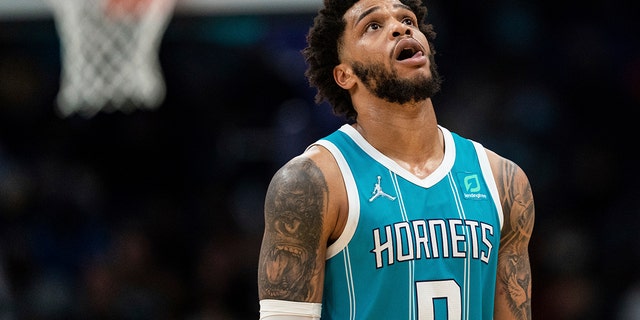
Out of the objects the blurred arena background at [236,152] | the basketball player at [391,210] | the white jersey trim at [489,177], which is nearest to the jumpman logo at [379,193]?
the basketball player at [391,210]

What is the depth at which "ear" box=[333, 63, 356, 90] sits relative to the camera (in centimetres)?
394

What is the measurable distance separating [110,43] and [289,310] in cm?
452

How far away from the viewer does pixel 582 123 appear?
9883 millimetres

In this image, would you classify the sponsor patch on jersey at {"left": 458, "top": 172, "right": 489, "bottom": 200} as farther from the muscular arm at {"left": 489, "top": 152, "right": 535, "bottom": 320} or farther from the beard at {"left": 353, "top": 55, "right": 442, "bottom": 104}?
the beard at {"left": 353, "top": 55, "right": 442, "bottom": 104}

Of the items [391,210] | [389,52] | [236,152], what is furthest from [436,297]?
[236,152]

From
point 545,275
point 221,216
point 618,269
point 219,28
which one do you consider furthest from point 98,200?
point 618,269

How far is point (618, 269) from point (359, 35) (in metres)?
5.66

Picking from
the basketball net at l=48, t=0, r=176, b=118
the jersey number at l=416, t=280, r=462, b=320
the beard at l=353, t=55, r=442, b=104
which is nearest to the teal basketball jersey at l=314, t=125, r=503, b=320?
the jersey number at l=416, t=280, r=462, b=320

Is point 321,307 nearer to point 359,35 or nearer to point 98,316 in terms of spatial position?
point 359,35

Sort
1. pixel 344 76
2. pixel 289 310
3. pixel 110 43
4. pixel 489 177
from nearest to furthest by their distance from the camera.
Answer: pixel 289 310
pixel 489 177
pixel 344 76
pixel 110 43

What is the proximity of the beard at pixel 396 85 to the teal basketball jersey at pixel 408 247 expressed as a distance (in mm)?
236

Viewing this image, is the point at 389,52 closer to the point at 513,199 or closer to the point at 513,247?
the point at 513,199

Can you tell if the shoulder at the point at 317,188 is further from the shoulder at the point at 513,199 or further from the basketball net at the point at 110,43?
the basketball net at the point at 110,43

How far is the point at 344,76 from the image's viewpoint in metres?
3.98
